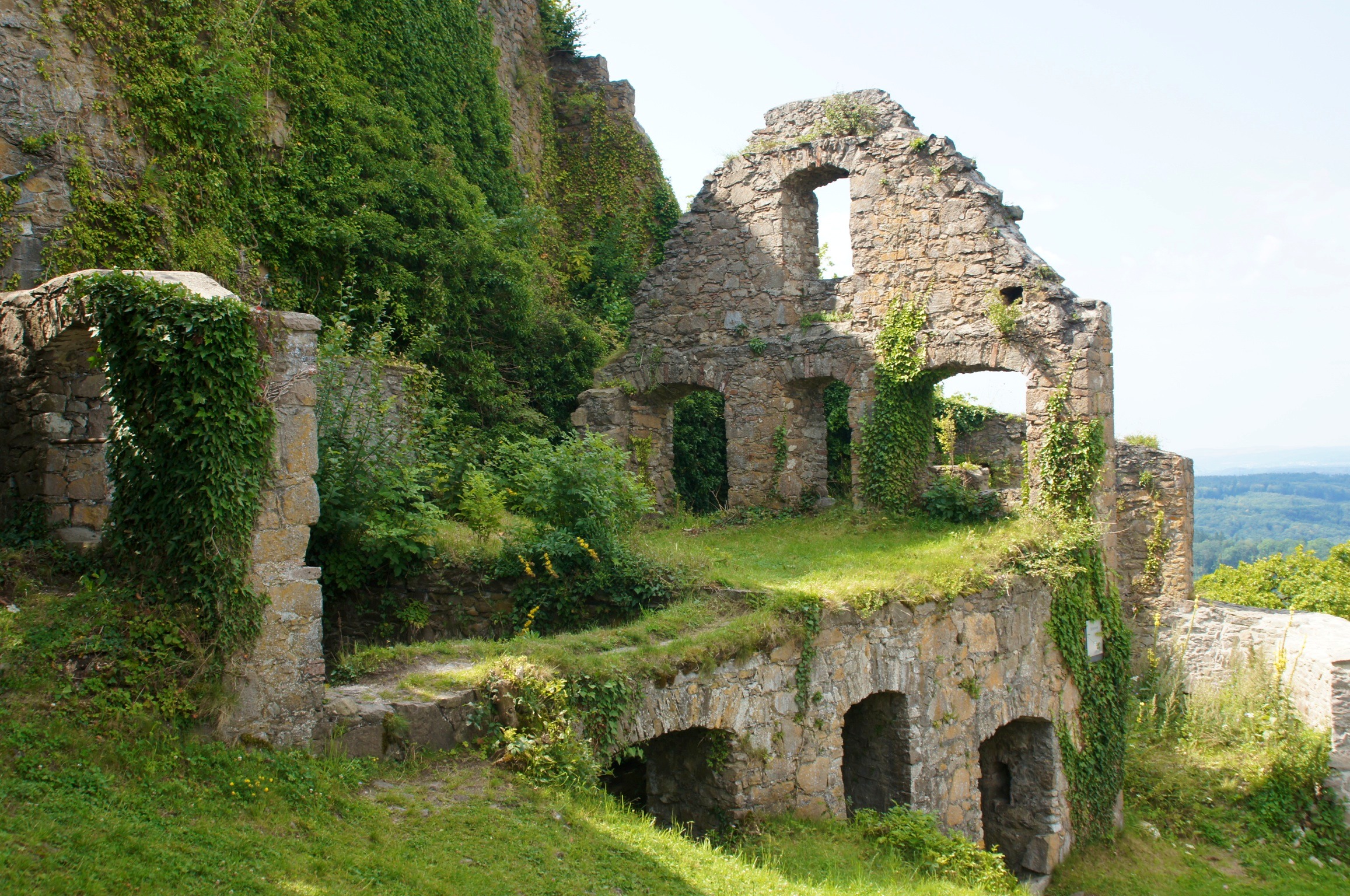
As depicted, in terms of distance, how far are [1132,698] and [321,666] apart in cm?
1213

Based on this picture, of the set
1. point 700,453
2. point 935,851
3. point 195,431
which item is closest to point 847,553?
point 935,851

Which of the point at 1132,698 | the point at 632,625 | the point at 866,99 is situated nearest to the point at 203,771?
the point at 632,625

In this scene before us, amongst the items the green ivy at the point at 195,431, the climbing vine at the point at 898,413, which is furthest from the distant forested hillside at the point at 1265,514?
the green ivy at the point at 195,431

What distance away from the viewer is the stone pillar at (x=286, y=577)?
5250 millimetres

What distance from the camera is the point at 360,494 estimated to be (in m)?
8.71

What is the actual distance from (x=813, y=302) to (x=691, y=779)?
8.28 metres

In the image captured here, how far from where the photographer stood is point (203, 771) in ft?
15.8

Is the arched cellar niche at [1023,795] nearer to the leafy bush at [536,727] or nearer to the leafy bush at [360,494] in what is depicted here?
the leafy bush at [536,727]

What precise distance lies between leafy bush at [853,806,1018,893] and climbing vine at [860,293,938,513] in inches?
219

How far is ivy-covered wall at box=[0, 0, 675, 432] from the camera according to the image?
8938mm

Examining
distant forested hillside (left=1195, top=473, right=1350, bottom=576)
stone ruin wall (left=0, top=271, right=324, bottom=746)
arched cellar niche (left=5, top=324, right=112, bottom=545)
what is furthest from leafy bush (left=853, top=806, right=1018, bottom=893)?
distant forested hillside (left=1195, top=473, right=1350, bottom=576)

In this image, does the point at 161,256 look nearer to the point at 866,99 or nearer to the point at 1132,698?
the point at 866,99

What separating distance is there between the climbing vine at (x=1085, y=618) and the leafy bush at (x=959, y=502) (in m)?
0.72

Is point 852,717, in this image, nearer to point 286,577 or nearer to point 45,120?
point 286,577
